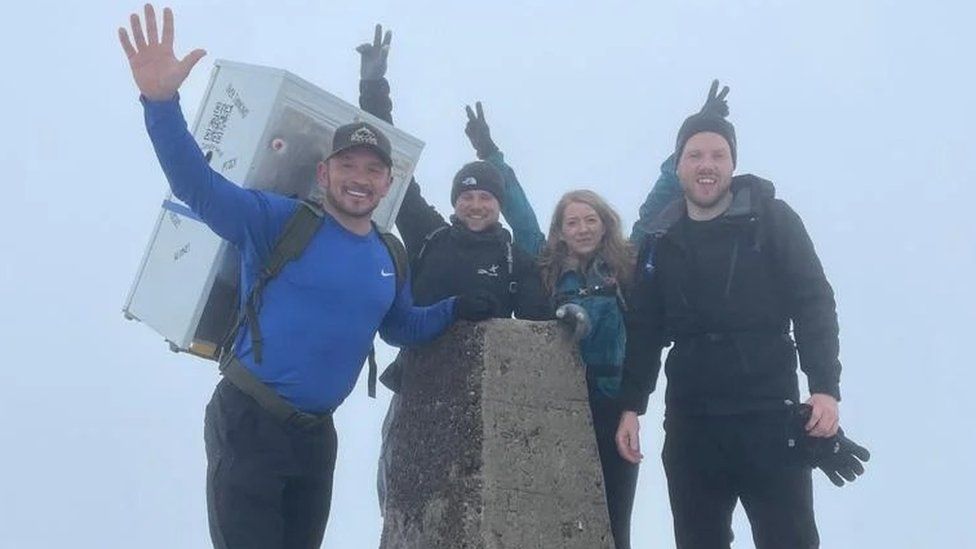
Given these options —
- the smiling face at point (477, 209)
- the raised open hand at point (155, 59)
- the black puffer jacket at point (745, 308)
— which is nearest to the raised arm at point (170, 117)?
the raised open hand at point (155, 59)

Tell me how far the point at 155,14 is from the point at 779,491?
12.3ft

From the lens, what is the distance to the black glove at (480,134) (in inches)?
313

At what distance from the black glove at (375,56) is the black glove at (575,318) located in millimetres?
2115

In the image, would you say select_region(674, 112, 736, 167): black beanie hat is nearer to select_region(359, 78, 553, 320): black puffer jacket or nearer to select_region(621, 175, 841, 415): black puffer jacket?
select_region(621, 175, 841, 415): black puffer jacket

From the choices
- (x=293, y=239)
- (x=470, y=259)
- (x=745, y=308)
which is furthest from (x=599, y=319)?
(x=293, y=239)

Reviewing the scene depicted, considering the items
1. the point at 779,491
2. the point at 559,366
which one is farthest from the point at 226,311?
the point at 779,491

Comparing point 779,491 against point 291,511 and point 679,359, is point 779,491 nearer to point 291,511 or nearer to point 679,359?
point 679,359

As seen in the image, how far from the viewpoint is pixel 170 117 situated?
5.11 metres

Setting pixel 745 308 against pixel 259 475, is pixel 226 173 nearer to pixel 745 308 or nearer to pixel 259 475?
pixel 259 475

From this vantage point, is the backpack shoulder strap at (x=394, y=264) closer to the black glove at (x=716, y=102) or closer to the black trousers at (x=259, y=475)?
the black trousers at (x=259, y=475)

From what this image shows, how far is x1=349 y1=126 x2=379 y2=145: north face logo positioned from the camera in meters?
5.82

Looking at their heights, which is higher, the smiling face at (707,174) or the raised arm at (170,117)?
the smiling face at (707,174)

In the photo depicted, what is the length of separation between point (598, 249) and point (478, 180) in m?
0.84

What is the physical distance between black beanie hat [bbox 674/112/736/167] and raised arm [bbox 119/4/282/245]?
2470 millimetres
